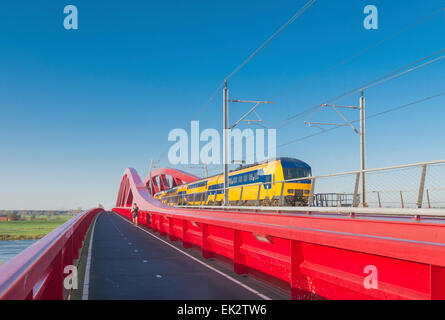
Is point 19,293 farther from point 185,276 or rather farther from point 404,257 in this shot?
point 185,276

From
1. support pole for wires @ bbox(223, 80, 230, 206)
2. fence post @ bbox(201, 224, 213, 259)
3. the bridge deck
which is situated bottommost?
the bridge deck

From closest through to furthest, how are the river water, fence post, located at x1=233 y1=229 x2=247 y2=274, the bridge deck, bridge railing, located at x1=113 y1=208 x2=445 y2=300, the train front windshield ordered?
the river water
bridge railing, located at x1=113 y1=208 x2=445 y2=300
the bridge deck
fence post, located at x1=233 y1=229 x2=247 y2=274
the train front windshield

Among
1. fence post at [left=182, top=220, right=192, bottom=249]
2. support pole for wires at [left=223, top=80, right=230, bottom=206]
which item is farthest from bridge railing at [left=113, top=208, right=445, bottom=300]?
support pole for wires at [left=223, top=80, right=230, bottom=206]

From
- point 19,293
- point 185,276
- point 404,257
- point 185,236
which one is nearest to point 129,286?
point 185,276

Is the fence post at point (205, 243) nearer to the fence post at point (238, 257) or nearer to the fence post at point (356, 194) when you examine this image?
the fence post at point (238, 257)

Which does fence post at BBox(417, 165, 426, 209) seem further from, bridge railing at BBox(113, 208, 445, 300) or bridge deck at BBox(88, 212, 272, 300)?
bridge deck at BBox(88, 212, 272, 300)

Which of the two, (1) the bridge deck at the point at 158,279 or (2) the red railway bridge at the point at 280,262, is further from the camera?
(1) the bridge deck at the point at 158,279

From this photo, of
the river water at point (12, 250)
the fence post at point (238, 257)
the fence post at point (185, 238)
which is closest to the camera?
the river water at point (12, 250)

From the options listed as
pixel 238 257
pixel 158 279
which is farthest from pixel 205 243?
pixel 158 279

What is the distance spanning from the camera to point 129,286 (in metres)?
9.12

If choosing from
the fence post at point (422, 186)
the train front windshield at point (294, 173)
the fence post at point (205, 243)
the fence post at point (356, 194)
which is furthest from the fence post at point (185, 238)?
the train front windshield at point (294, 173)

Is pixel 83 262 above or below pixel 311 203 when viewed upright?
below
